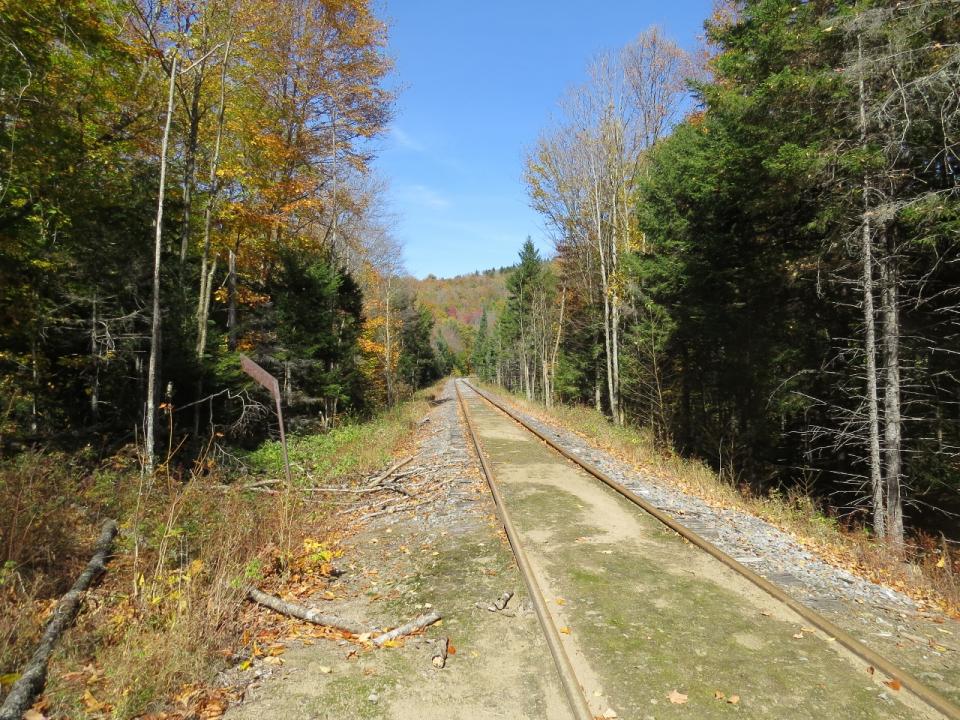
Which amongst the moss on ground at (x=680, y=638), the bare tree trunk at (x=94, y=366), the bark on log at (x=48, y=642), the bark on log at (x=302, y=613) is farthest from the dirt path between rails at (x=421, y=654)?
the bare tree trunk at (x=94, y=366)

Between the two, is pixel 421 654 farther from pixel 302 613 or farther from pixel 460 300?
pixel 460 300

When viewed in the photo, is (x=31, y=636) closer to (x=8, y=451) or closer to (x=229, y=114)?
(x=8, y=451)

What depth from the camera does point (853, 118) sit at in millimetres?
7785

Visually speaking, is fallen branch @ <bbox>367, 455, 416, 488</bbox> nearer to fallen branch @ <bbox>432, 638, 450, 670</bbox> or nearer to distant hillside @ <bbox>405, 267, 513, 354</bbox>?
fallen branch @ <bbox>432, 638, 450, 670</bbox>

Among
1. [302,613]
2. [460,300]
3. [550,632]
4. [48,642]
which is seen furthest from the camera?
[460,300]

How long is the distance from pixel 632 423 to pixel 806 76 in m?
15.3

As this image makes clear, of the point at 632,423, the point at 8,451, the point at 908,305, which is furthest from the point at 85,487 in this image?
the point at 632,423

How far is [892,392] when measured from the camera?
7.73m

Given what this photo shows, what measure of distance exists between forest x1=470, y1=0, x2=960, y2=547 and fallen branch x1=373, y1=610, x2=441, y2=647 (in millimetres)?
6749

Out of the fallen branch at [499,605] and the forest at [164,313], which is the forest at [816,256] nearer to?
the fallen branch at [499,605]

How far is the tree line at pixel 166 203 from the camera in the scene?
366 inches

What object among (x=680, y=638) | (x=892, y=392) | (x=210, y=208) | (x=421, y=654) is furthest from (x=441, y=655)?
(x=210, y=208)

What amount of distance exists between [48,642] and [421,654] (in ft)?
8.91

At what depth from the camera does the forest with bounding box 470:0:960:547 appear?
7453mm
